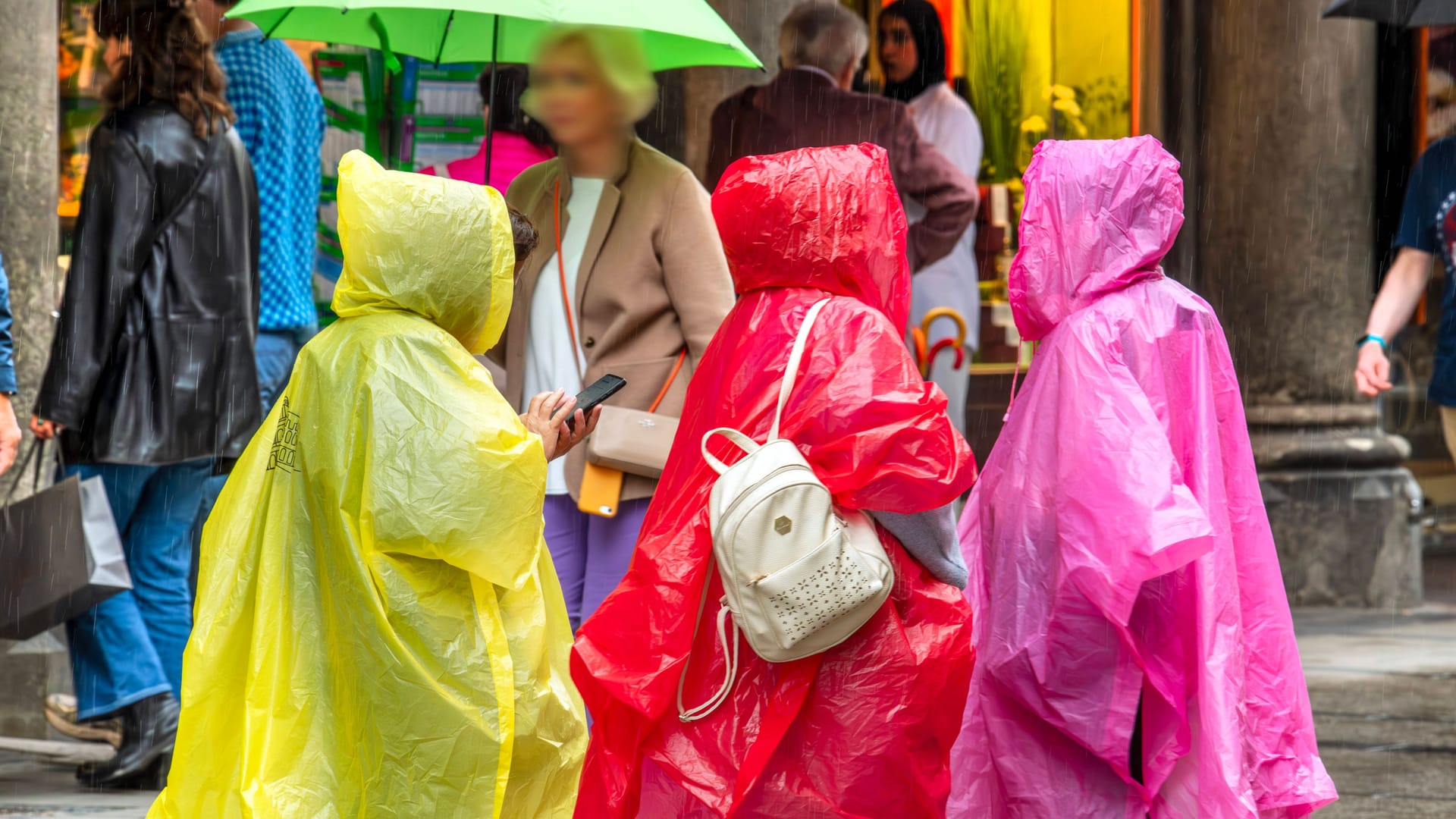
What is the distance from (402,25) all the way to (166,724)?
6.97 ft

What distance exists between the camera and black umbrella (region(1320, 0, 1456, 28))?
5840mm

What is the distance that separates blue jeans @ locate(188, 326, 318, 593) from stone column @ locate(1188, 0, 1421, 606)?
4.43 metres

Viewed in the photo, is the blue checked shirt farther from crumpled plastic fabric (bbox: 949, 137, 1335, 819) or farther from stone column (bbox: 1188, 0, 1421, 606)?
stone column (bbox: 1188, 0, 1421, 606)

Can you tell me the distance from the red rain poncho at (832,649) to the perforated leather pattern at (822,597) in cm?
13

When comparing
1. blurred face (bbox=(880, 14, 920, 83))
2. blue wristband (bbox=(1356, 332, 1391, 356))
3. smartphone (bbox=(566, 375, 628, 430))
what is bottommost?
blue wristband (bbox=(1356, 332, 1391, 356))

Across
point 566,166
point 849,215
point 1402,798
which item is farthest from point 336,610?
point 1402,798

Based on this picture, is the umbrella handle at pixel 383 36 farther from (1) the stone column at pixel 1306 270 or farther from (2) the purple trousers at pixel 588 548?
(1) the stone column at pixel 1306 270

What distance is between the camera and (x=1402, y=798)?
518 cm

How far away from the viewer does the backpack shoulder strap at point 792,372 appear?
10.6 feet

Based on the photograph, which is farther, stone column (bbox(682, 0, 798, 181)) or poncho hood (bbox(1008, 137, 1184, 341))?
stone column (bbox(682, 0, 798, 181))

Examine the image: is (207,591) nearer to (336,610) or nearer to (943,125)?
(336,610)

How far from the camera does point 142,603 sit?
5.30 meters

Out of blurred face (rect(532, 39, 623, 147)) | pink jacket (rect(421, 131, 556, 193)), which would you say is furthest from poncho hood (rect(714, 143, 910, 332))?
pink jacket (rect(421, 131, 556, 193))

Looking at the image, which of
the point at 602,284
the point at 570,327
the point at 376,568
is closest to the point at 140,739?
the point at 570,327
